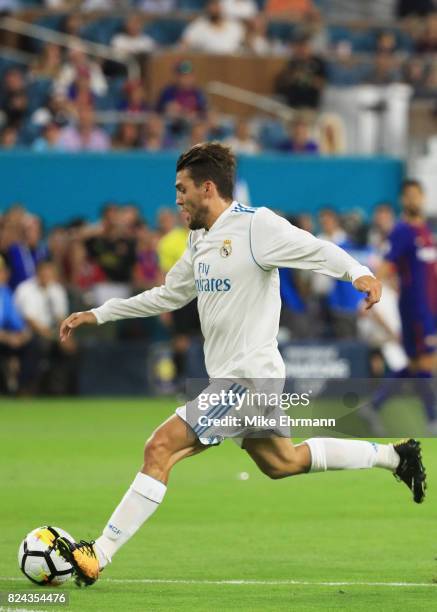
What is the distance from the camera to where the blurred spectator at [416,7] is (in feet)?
93.2

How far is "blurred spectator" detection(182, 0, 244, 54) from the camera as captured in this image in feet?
81.3

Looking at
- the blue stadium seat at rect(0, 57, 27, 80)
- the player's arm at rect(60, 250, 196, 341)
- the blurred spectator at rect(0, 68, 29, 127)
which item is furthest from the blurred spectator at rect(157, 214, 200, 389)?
the player's arm at rect(60, 250, 196, 341)

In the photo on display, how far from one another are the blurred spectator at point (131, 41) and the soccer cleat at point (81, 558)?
1703 cm

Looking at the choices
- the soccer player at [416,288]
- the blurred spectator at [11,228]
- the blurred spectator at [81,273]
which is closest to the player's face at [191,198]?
the soccer player at [416,288]

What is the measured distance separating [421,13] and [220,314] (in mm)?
21483

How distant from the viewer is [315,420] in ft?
28.2

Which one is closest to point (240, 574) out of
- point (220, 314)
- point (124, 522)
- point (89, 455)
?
point (124, 522)

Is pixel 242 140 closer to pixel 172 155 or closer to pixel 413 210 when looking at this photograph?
pixel 172 155

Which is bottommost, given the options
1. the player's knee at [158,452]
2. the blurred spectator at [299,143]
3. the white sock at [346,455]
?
the white sock at [346,455]

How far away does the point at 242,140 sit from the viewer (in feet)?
76.9

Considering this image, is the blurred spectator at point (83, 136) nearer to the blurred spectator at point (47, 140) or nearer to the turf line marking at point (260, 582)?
the blurred spectator at point (47, 140)

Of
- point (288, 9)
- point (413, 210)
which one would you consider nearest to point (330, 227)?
point (413, 210)

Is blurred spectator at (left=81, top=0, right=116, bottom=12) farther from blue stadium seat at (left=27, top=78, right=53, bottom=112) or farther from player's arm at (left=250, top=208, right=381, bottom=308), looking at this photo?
player's arm at (left=250, top=208, right=381, bottom=308)

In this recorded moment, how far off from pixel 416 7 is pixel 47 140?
9.23 metres
